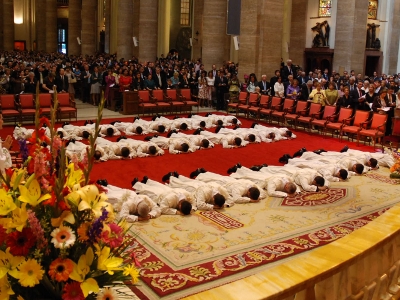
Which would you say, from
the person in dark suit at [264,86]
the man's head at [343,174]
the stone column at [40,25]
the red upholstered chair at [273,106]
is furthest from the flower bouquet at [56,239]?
the stone column at [40,25]

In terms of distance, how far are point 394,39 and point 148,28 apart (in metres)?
13.8

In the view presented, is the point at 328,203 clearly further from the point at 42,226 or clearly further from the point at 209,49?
the point at 209,49

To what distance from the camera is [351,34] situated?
2305cm

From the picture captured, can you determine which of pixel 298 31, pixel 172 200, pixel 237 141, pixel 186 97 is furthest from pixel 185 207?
pixel 298 31

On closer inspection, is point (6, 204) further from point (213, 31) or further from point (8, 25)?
point (8, 25)

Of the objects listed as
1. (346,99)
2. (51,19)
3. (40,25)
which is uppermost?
(51,19)

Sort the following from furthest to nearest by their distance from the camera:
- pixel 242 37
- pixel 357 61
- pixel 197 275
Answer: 1. pixel 357 61
2. pixel 242 37
3. pixel 197 275

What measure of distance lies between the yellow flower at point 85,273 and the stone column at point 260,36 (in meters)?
17.0

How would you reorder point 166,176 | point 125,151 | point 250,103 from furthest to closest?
point 250,103 < point 125,151 < point 166,176

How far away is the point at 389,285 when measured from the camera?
287 centimetres

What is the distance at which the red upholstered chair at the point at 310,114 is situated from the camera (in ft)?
49.8

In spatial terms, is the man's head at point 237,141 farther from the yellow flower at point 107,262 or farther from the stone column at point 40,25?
the stone column at point 40,25

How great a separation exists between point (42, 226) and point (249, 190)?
21.5 feet

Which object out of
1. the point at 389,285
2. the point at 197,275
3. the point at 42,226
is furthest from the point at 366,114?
the point at 42,226
